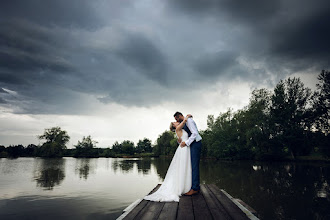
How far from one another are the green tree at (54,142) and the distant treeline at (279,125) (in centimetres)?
5577

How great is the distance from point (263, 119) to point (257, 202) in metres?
37.6

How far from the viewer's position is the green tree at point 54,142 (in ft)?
229

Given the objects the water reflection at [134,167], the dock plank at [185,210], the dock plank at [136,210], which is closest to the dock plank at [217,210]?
the dock plank at [185,210]

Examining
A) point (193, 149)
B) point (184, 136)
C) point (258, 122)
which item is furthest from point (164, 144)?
point (193, 149)

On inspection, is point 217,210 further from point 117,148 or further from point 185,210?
point 117,148

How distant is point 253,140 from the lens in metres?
42.7

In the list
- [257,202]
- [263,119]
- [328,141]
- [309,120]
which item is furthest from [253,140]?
[257,202]

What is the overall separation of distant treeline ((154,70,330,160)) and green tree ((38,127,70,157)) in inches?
2196

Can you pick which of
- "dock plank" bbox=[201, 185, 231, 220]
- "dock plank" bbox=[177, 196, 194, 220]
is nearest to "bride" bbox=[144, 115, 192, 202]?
"dock plank" bbox=[177, 196, 194, 220]

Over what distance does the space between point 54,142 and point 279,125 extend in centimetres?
7491

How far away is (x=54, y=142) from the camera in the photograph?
73.4 m

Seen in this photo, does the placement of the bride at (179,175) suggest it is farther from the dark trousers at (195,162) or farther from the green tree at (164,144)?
the green tree at (164,144)

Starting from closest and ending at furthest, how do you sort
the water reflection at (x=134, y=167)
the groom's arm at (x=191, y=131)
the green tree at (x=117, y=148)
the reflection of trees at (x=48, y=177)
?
the groom's arm at (x=191, y=131)
the reflection of trees at (x=48, y=177)
the water reflection at (x=134, y=167)
the green tree at (x=117, y=148)

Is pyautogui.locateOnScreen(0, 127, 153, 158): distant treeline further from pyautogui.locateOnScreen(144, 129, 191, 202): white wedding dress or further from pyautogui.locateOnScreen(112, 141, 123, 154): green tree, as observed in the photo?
pyautogui.locateOnScreen(144, 129, 191, 202): white wedding dress
